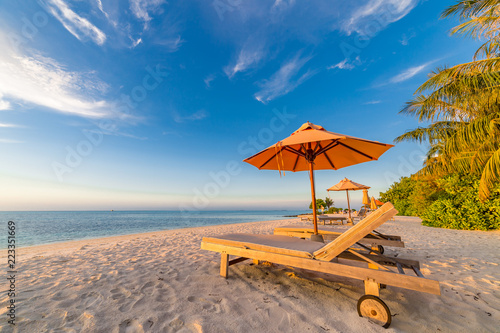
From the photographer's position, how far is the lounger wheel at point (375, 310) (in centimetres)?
175

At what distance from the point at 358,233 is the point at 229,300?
67.5 inches

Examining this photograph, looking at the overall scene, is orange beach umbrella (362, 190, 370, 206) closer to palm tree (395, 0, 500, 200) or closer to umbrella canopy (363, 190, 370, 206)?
umbrella canopy (363, 190, 370, 206)

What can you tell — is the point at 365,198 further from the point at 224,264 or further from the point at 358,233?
the point at 224,264

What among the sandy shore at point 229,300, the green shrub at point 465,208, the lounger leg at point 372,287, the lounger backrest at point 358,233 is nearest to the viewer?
the sandy shore at point 229,300

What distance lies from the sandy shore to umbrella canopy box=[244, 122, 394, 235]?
1576 millimetres

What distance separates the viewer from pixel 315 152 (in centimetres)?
401

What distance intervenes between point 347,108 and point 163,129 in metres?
15.8

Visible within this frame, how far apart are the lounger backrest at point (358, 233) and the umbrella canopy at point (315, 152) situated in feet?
4.21

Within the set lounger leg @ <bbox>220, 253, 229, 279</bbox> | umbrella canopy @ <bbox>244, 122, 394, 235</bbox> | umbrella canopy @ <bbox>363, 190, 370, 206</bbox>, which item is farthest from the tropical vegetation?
lounger leg @ <bbox>220, 253, 229, 279</bbox>

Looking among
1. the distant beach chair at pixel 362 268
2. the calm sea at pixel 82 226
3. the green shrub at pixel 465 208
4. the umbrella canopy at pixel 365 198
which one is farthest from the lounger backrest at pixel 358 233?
the calm sea at pixel 82 226

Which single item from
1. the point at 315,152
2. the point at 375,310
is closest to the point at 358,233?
the point at 375,310

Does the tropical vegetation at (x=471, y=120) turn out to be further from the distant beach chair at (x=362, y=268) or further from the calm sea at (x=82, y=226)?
the calm sea at (x=82, y=226)

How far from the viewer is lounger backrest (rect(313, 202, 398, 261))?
1975 mm

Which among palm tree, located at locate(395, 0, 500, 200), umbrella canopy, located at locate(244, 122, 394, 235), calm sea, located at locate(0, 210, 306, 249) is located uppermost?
palm tree, located at locate(395, 0, 500, 200)
